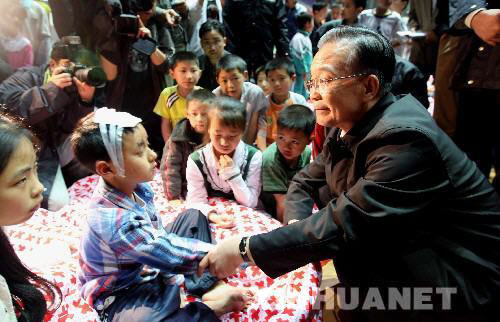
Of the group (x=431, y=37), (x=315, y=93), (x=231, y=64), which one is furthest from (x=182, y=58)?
(x=315, y=93)

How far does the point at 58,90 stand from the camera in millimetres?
2559

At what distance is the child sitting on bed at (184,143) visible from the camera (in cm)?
271

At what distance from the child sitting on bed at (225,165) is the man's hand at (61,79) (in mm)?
908

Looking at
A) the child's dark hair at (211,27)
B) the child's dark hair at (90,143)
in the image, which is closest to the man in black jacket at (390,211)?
the child's dark hair at (90,143)

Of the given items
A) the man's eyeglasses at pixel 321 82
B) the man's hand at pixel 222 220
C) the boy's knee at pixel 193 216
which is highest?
the man's eyeglasses at pixel 321 82

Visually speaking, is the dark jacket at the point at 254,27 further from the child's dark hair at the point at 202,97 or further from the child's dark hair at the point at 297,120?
the child's dark hair at the point at 297,120

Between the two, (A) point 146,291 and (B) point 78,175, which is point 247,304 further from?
(B) point 78,175

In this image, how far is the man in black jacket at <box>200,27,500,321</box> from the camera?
1.29m

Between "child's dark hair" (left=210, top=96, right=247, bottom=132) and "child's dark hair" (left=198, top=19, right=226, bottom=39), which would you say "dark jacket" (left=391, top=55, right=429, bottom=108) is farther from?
"child's dark hair" (left=198, top=19, right=226, bottom=39)

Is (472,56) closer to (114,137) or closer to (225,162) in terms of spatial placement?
(225,162)

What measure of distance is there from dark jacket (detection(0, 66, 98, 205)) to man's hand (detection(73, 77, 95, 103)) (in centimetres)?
4

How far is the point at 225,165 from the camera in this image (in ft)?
7.77

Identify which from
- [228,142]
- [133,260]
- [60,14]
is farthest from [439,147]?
[60,14]

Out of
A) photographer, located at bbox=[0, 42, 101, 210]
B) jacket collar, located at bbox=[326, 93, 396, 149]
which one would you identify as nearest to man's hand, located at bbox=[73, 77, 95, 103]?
photographer, located at bbox=[0, 42, 101, 210]
